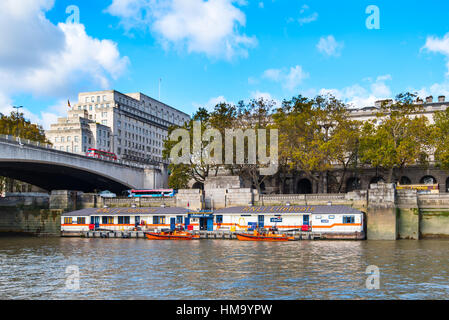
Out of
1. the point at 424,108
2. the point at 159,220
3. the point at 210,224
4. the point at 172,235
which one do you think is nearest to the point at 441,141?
the point at 424,108

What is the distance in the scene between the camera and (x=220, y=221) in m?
61.1

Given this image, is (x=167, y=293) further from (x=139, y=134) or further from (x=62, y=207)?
(x=139, y=134)

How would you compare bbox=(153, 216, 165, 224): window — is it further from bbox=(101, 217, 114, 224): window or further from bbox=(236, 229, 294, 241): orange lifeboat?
bbox=(236, 229, 294, 241): orange lifeboat

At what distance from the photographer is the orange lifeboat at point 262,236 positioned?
179ft

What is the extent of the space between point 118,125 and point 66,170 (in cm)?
5943

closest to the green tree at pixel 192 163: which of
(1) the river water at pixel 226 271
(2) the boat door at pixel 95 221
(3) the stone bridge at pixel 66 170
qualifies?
(3) the stone bridge at pixel 66 170

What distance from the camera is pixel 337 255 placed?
41.7 m

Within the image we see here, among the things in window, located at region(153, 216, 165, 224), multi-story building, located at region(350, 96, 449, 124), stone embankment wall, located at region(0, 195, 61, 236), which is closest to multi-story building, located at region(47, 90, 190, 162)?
multi-story building, located at region(350, 96, 449, 124)

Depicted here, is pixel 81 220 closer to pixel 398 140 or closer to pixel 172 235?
pixel 172 235

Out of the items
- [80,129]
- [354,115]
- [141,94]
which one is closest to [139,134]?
[141,94]

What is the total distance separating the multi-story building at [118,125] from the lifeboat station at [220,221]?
191ft

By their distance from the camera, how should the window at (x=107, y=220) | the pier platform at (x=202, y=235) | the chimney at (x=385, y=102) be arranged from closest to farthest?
the pier platform at (x=202, y=235) < the window at (x=107, y=220) < the chimney at (x=385, y=102)

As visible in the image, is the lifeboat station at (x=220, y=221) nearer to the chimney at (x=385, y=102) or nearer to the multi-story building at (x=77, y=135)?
the chimney at (x=385, y=102)
